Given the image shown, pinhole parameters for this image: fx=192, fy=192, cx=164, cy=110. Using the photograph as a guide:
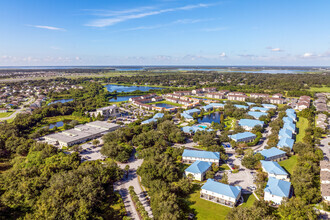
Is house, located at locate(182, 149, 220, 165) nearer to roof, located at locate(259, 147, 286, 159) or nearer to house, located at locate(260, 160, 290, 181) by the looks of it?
house, located at locate(260, 160, 290, 181)

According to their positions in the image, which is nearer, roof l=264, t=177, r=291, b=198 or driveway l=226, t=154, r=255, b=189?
roof l=264, t=177, r=291, b=198

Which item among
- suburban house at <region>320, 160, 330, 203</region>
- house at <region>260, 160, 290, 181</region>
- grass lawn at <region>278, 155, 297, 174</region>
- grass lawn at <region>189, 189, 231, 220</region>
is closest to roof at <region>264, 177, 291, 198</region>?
house at <region>260, 160, 290, 181</region>

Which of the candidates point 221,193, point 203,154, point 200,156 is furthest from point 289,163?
point 221,193

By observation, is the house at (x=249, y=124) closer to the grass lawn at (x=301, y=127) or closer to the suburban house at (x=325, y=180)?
the grass lawn at (x=301, y=127)

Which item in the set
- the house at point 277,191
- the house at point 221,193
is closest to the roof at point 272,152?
the house at point 277,191

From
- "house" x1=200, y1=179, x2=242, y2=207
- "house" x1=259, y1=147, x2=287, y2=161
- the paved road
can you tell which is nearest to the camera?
the paved road

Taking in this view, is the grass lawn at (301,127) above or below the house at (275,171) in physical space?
above
